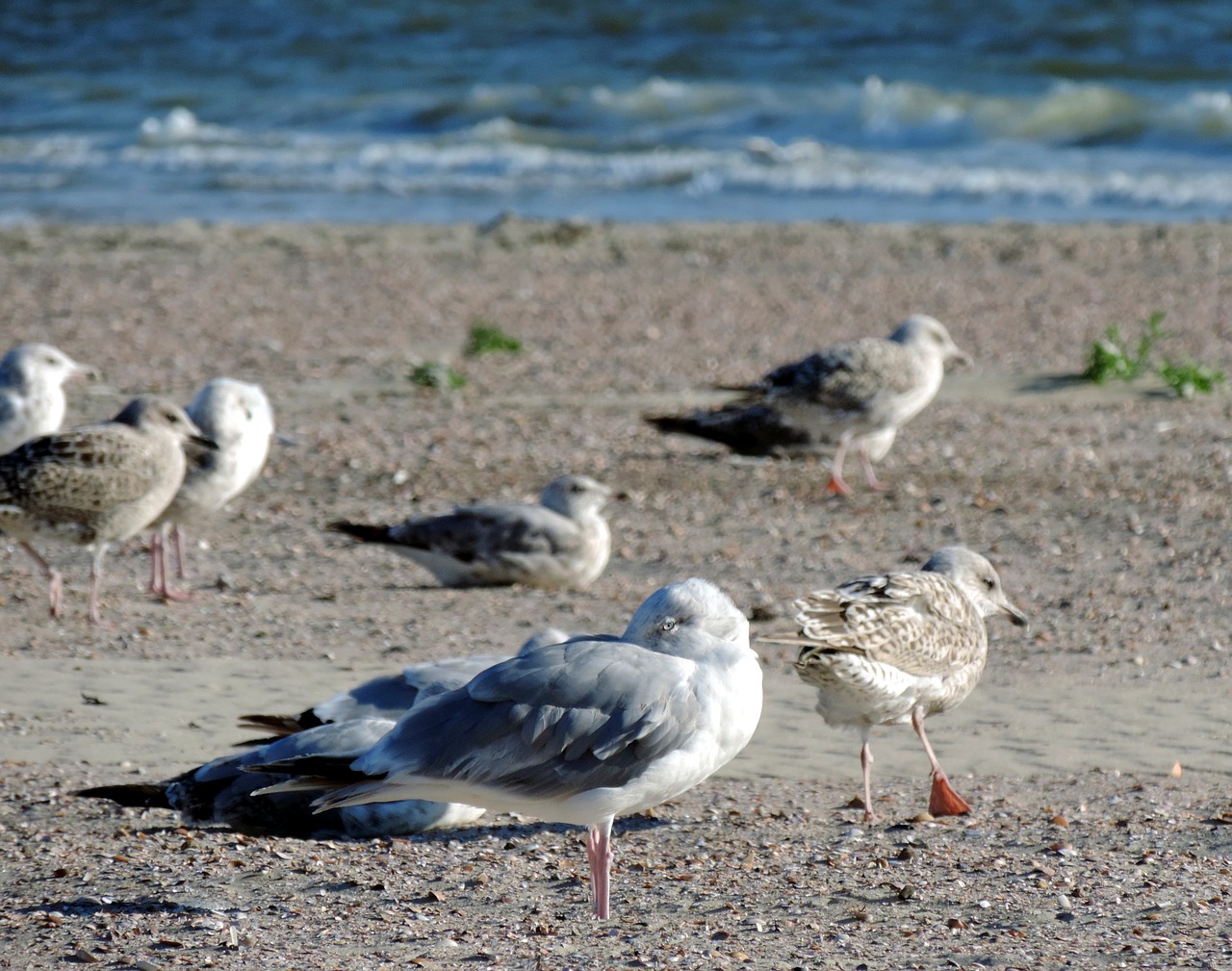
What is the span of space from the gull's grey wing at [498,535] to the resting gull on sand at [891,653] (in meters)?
2.39

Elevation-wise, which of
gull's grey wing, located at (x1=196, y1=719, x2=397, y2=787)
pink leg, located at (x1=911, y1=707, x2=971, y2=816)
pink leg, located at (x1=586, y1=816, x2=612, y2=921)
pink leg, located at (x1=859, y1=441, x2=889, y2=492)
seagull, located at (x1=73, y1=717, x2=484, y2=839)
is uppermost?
gull's grey wing, located at (x1=196, y1=719, x2=397, y2=787)

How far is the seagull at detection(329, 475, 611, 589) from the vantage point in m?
8.12

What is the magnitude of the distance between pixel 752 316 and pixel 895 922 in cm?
1041

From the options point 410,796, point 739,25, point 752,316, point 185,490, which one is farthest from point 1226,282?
point 739,25

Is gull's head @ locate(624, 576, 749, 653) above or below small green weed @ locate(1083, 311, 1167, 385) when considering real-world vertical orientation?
above

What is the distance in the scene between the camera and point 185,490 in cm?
815

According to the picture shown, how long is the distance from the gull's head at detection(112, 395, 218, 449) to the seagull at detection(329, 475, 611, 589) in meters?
0.78

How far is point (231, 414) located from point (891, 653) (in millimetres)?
4091

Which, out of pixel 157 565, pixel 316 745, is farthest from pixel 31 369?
pixel 316 745

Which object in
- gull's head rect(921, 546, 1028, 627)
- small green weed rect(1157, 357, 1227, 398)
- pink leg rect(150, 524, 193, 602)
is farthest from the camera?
small green weed rect(1157, 357, 1227, 398)

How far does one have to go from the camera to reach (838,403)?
1031cm

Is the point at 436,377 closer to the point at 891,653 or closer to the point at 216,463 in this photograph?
the point at 216,463

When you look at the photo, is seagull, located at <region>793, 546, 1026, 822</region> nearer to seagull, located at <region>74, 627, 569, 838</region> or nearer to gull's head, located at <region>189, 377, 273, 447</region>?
seagull, located at <region>74, 627, 569, 838</region>

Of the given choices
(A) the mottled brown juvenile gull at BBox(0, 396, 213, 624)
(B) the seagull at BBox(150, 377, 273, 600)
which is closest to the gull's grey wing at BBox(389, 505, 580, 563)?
(B) the seagull at BBox(150, 377, 273, 600)
